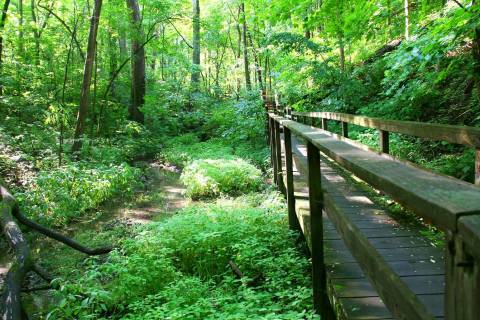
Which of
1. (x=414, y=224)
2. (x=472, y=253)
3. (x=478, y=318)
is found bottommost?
(x=414, y=224)

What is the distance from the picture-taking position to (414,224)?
13.7ft

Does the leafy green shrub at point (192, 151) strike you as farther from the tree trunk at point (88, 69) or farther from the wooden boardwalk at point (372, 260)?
the wooden boardwalk at point (372, 260)

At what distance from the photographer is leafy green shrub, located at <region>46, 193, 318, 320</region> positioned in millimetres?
4090

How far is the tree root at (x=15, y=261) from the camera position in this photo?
4.41 meters

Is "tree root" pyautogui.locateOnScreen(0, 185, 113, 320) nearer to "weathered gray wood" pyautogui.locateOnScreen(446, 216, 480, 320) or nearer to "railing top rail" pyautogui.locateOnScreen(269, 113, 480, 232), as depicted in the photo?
"railing top rail" pyautogui.locateOnScreen(269, 113, 480, 232)

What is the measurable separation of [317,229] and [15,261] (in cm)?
403

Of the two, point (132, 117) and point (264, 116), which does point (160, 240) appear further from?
point (132, 117)

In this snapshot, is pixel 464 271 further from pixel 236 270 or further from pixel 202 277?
pixel 202 277

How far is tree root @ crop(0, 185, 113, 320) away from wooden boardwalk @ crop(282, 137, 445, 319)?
3.28 metres

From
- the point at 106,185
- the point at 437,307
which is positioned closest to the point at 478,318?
the point at 437,307

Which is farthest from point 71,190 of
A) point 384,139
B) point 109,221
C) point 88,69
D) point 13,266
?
point 384,139

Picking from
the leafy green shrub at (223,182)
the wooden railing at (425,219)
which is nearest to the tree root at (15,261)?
the wooden railing at (425,219)

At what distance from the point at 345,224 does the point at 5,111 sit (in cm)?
1467

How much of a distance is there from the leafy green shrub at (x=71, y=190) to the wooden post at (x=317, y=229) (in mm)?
6824
